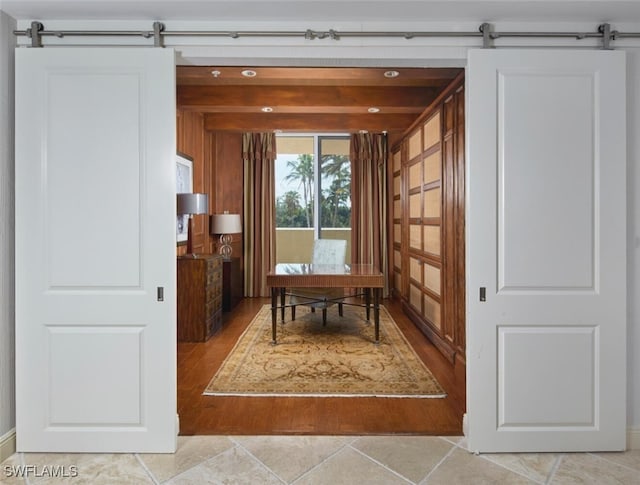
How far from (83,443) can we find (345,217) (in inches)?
214

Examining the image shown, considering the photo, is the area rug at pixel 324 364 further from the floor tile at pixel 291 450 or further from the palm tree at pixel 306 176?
the palm tree at pixel 306 176

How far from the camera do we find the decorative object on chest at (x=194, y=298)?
14.0 ft

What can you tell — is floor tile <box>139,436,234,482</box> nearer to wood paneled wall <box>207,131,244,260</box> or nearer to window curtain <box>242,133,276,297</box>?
window curtain <box>242,133,276,297</box>

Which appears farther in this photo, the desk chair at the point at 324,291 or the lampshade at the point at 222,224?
the lampshade at the point at 222,224

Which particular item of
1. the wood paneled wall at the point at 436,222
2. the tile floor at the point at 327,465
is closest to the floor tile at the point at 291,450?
the tile floor at the point at 327,465

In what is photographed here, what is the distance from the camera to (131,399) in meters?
2.22

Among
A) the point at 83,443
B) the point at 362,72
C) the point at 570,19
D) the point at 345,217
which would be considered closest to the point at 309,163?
the point at 345,217

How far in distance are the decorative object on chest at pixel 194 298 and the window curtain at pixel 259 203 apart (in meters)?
2.49

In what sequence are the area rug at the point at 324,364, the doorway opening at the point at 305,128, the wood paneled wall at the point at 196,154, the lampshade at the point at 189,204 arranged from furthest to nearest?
the wood paneled wall at the point at 196,154 → the lampshade at the point at 189,204 → the area rug at the point at 324,364 → the doorway opening at the point at 305,128

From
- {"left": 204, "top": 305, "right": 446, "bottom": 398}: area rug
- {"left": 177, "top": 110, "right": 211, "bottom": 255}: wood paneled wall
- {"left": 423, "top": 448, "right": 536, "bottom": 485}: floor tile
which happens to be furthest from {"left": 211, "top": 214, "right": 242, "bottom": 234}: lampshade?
{"left": 423, "top": 448, "right": 536, "bottom": 485}: floor tile

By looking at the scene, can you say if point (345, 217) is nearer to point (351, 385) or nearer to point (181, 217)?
point (181, 217)

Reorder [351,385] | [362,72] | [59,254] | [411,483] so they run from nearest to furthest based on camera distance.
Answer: [411,483] → [59,254] → [351,385] → [362,72]

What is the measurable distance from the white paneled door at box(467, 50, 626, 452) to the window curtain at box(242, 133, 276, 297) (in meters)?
5.00

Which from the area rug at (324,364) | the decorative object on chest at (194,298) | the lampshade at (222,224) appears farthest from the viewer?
the lampshade at (222,224)
